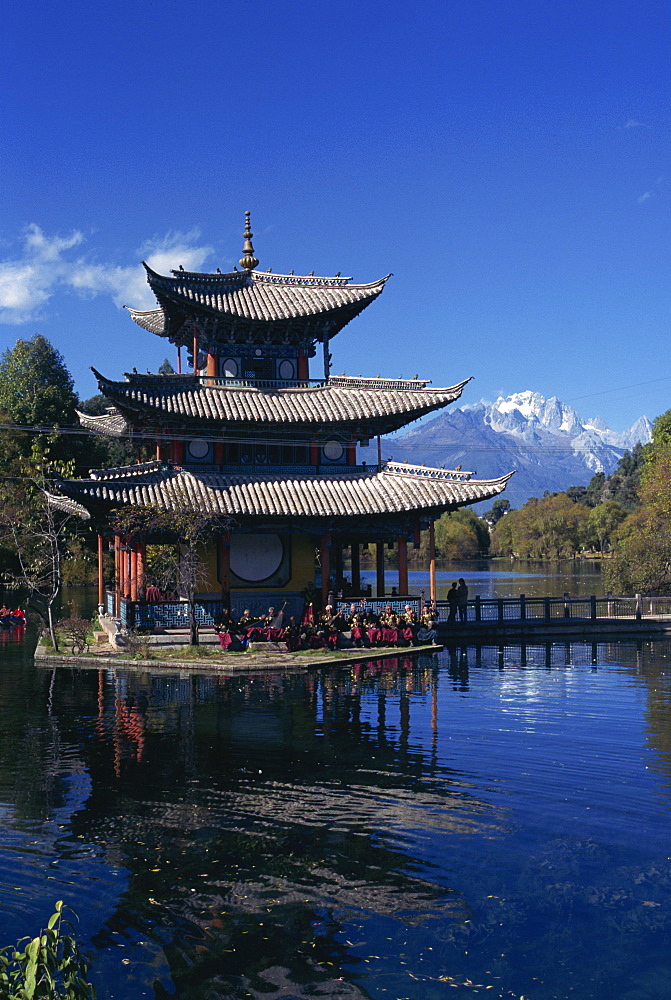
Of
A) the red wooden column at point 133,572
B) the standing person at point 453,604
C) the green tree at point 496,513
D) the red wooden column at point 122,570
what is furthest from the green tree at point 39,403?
the green tree at point 496,513

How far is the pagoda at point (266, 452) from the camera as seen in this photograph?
33.0m

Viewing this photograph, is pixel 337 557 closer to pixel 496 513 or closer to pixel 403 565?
pixel 403 565

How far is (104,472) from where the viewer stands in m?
32.2

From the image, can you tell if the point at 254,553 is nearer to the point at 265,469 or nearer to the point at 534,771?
the point at 265,469

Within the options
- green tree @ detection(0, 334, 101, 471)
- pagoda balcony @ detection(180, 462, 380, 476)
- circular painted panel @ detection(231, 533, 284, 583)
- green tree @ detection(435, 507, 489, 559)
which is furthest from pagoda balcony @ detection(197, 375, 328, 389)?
green tree @ detection(435, 507, 489, 559)

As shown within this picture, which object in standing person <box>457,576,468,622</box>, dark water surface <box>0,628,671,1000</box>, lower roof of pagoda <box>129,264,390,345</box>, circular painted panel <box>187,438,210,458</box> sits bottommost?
dark water surface <box>0,628,671,1000</box>

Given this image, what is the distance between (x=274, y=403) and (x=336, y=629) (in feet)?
33.2

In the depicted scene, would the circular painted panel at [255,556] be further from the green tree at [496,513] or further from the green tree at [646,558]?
the green tree at [496,513]

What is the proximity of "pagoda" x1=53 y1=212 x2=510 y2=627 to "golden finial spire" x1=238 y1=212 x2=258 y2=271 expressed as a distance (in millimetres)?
1956

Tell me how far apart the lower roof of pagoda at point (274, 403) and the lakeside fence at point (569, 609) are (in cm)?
840

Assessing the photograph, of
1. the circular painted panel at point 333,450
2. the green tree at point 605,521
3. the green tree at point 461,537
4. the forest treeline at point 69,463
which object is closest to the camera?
the circular painted panel at point 333,450

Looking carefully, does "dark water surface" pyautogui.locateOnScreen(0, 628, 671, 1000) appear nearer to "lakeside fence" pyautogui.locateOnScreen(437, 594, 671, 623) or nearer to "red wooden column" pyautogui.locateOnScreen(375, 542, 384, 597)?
"lakeside fence" pyautogui.locateOnScreen(437, 594, 671, 623)

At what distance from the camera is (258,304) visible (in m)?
37.4

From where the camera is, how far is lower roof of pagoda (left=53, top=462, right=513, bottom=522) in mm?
31547
